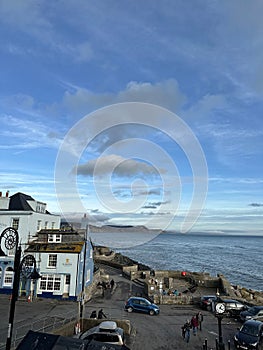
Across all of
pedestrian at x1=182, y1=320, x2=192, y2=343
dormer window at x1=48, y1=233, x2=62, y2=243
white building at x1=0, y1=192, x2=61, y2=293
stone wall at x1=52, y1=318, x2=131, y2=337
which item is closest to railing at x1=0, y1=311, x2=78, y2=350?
stone wall at x1=52, y1=318, x2=131, y2=337

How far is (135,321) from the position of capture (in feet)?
74.1

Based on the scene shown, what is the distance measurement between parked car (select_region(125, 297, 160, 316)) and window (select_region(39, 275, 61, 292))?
24.3 ft

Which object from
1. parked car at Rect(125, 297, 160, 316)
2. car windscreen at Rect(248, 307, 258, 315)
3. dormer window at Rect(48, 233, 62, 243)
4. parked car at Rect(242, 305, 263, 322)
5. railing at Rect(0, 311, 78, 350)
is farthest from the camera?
dormer window at Rect(48, 233, 62, 243)

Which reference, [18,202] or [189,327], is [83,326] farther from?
[18,202]

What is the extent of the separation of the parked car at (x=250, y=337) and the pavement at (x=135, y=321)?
809 millimetres

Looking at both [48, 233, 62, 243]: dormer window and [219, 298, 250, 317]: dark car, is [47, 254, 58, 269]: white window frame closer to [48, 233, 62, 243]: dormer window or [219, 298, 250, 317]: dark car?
[48, 233, 62, 243]: dormer window

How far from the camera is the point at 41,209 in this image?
127 ft

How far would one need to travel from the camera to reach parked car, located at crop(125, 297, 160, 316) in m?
24.7

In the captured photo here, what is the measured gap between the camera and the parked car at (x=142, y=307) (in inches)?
974

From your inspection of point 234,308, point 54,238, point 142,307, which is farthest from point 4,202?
point 234,308

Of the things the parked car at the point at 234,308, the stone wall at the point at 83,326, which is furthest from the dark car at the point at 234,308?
the stone wall at the point at 83,326

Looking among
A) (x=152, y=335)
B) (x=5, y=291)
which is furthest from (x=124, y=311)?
(x=5, y=291)

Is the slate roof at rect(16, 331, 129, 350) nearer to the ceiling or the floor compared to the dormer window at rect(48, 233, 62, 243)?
nearer to the floor

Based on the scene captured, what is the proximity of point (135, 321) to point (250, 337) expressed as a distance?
8760 mm
